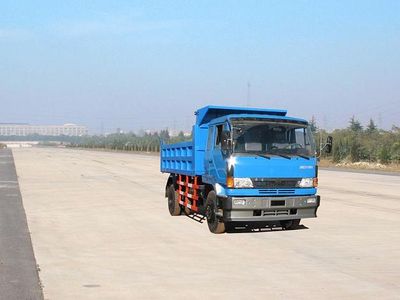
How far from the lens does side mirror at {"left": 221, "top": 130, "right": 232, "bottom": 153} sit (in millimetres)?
9734

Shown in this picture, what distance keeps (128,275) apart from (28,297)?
1478 mm

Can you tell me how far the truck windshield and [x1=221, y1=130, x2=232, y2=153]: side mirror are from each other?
12cm

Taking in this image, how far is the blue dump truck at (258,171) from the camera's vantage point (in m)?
9.71

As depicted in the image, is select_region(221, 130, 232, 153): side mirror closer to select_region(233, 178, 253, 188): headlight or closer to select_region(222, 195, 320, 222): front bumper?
select_region(233, 178, 253, 188): headlight

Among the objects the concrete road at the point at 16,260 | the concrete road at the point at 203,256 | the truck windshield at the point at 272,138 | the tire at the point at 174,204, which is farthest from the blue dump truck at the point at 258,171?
the concrete road at the point at 16,260

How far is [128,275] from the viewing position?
6977 millimetres

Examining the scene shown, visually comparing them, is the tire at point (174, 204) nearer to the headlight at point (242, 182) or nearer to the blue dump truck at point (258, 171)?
the blue dump truck at point (258, 171)

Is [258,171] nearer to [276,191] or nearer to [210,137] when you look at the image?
[276,191]

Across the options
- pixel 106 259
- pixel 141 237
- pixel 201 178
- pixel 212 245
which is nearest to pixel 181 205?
pixel 201 178

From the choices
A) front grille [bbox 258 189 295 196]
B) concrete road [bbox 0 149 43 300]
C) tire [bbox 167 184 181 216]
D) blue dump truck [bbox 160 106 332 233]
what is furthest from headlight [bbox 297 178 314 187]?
concrete road [bbox 0 149 43 300]

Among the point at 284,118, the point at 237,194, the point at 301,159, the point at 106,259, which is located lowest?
the point at 106,259

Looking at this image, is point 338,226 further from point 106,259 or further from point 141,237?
point 106,259

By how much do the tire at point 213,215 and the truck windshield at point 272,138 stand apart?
1139 mm

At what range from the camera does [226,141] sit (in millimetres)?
9734
